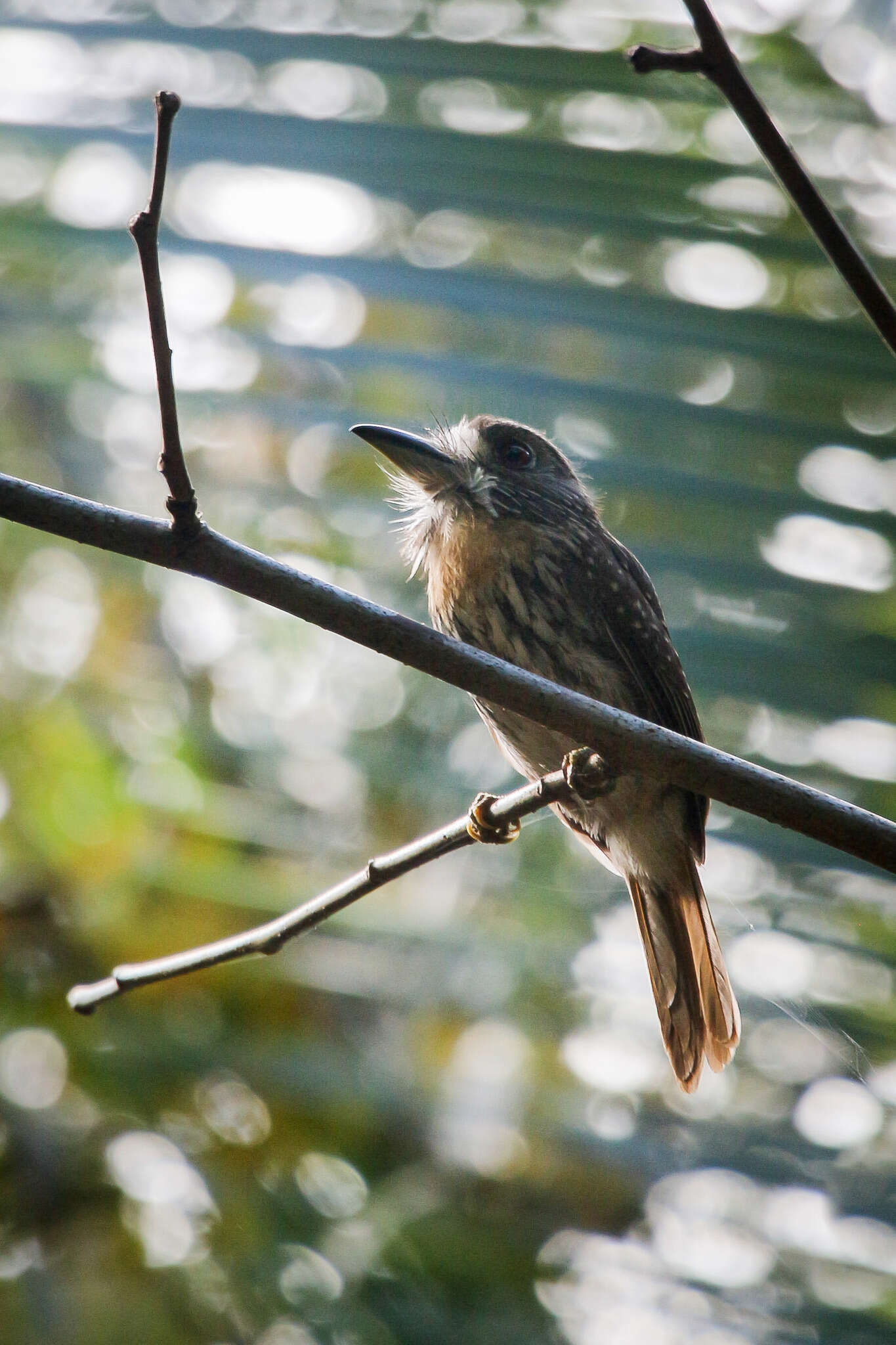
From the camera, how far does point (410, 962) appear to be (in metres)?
3.58

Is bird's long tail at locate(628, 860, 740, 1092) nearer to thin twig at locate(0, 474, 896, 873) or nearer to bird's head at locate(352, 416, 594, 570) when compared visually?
bird's head at locate(352, 416, 594, 570)

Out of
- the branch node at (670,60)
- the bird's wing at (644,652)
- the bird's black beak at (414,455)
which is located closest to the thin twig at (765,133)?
the branch node at (670,60)

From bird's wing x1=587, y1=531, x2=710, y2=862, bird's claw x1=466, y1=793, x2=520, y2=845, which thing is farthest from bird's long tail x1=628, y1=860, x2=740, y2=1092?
bird's claw x1=466, y1=793, x2=520, y2=845

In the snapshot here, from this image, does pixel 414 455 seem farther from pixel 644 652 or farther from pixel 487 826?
pixel 487 826

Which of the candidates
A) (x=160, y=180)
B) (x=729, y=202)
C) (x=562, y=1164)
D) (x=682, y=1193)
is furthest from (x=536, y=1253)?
(x=160, y=180)

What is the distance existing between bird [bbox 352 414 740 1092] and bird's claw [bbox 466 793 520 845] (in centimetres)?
29

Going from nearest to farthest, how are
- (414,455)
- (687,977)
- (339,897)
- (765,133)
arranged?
1. (765,133)
2. (339,897)
3. (414,455)
4. (687,977)

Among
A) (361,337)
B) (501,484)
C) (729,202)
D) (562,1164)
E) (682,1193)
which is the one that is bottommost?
(562,1164)

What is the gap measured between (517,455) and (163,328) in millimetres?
1682

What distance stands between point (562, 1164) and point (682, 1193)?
895 millimetres

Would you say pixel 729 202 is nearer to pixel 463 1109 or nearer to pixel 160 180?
pixel 160 180

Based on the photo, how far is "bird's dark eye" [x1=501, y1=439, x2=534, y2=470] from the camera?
2.85 metres

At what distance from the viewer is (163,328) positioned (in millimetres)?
1267

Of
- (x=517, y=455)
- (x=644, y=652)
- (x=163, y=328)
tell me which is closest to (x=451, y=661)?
(x=163, y=328)
